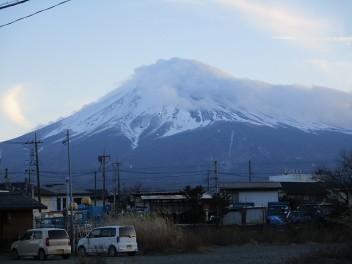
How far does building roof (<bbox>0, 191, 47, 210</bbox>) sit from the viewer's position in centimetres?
3431

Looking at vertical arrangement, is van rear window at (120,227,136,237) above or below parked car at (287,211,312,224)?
above

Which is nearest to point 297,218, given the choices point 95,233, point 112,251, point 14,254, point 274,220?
point 274,220

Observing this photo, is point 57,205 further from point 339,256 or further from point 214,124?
point 214,124

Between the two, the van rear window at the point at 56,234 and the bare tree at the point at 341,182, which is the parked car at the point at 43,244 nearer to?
the van rear window at the point at 56,234

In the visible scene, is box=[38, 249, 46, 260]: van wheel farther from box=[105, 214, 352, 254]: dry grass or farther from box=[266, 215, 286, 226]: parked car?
box=[266, 215, 286, 226]: parked car

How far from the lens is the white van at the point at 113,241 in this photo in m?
30.0

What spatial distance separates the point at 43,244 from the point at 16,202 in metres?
6.20

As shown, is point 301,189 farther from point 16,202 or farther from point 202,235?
point 16,202

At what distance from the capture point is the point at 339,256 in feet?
68.3

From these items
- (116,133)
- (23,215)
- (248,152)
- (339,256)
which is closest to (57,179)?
(116,133)

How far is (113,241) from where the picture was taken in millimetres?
30094

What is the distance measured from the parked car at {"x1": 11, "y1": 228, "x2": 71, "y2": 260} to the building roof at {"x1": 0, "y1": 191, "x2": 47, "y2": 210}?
430 cm

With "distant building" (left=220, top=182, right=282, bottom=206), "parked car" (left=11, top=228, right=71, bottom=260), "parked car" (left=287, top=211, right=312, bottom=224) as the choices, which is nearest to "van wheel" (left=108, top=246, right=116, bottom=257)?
"parked car" (left=11, top=228, right=71, bottom=260)

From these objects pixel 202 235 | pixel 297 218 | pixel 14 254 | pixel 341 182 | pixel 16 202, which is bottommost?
pixel 14 254
